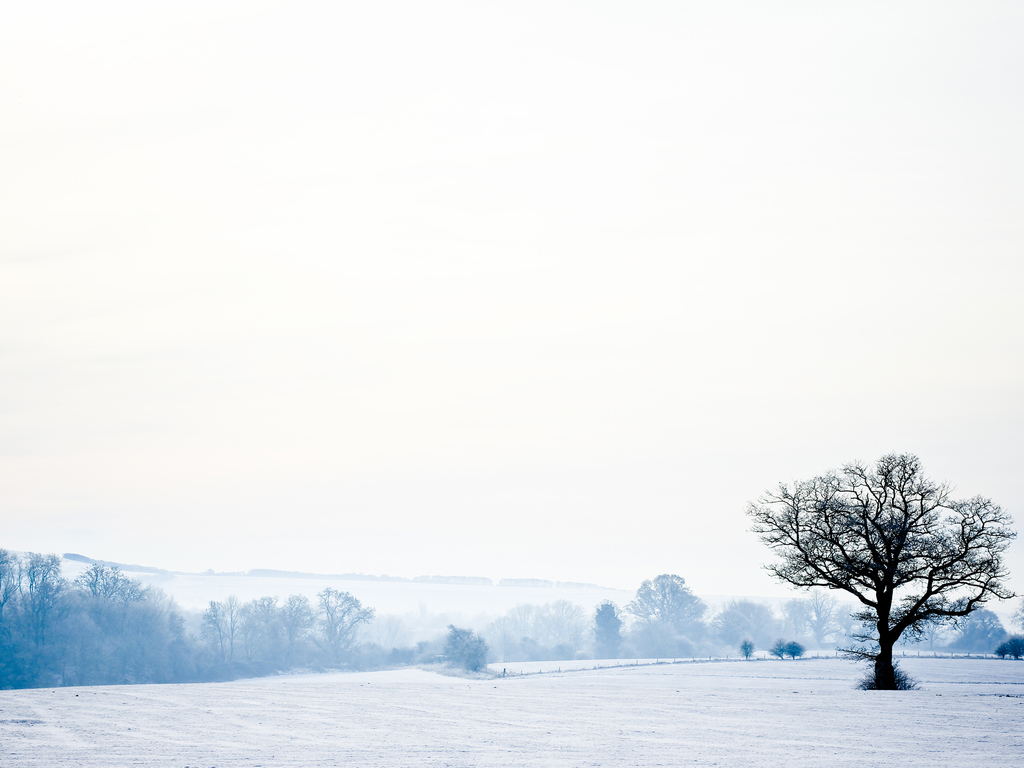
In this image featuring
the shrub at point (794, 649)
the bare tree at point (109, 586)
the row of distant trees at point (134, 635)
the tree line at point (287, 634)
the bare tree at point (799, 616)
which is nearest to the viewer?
the row of distant trees at point (134, 635)

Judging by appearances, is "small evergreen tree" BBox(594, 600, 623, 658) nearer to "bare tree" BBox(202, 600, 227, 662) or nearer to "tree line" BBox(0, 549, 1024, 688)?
"tree line" BBox(0, 549, 1024, 688)

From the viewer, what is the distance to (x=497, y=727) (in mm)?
21375

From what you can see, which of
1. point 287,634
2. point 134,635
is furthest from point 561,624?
point 134,635

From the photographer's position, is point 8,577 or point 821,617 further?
point 821,617

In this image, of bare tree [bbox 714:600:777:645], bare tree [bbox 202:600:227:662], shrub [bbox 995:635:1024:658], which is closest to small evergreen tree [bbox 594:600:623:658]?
bare tree [bbox 714:600:777:645]

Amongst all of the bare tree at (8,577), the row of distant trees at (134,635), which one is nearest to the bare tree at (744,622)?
the row of distant trees at (134,635)

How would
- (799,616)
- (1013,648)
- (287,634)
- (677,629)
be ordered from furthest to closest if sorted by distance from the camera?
(799,616), (677,629), (287,634), (1013,648)

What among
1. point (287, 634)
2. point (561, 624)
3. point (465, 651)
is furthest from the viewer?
point (561, 624)

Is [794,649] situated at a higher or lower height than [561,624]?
higher

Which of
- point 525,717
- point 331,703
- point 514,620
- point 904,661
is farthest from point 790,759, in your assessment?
point 514,620

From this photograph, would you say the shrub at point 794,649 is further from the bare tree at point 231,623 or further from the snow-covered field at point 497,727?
the snow-covered field at point 497,727

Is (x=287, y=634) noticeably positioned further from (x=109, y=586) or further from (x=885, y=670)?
(x=885, y=670)

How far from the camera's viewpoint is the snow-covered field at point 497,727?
1688 centimetres

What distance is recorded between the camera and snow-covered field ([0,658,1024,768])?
1688 cm
